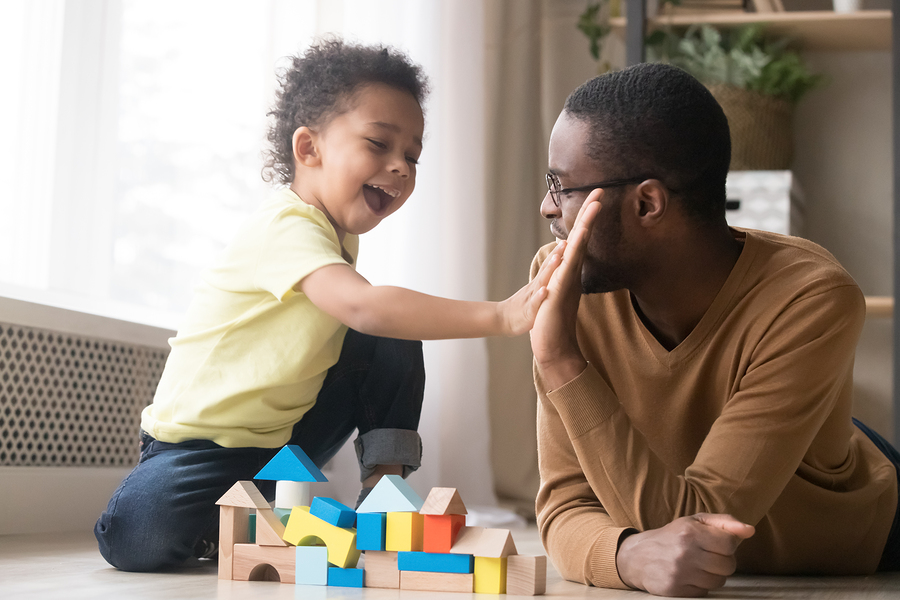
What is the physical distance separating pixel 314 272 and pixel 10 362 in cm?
84

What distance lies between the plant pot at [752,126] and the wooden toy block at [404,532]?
1.72 m

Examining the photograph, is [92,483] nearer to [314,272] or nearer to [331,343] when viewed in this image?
[331,343]

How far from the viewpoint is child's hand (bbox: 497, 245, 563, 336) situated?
3.42 feet

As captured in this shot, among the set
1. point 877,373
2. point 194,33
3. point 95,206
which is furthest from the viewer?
point 877,373

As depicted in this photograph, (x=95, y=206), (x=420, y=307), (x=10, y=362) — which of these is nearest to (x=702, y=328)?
(x=420, y=307)

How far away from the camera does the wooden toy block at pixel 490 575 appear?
0.97 metres

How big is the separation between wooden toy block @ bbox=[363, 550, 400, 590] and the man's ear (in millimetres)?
522

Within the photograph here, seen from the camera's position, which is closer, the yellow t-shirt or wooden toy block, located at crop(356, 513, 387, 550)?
wooden toy block, located at crop(356, 513, 387, 550)

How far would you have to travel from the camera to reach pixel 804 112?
8.85ft

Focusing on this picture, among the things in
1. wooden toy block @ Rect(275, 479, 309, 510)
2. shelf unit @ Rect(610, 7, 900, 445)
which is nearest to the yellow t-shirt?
wooden toy block @ Rect(275, 479, 309, 510)

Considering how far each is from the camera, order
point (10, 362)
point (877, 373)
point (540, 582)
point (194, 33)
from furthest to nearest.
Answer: point (877, 373) < point (194, 33) < point (10, 362) < point (540, 582)

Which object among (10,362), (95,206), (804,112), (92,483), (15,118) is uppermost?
(804,112)

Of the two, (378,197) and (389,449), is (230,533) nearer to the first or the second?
(389,449)

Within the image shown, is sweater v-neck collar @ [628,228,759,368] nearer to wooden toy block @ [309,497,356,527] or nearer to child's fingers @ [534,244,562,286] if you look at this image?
child's fingers @ [534,244,562,286]
